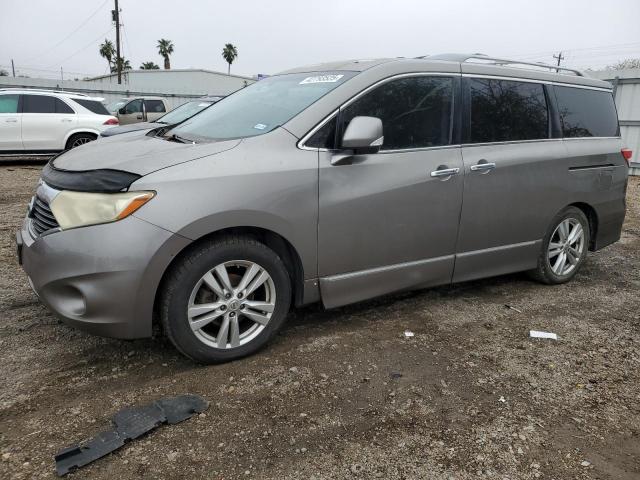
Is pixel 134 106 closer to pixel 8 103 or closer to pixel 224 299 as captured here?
pixel 8 103

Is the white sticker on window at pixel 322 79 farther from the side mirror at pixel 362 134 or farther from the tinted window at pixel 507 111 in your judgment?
the tinted window at pixel 507 111

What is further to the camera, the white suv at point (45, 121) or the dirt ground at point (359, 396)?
the white suv at point (45, 121)

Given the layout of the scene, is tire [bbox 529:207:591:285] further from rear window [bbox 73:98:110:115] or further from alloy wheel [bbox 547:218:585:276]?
rear window [bbox 73:98:110:115]

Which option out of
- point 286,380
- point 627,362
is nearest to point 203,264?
point 286,380

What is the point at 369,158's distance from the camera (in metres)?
3.30

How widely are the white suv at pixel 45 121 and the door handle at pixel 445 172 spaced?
10.1 metres

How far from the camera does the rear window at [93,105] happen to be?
38.6 ft

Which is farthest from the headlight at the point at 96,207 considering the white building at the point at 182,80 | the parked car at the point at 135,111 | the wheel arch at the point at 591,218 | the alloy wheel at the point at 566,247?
the white building at the point at 182,80

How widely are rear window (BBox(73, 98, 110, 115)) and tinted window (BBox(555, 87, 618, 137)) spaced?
34.4 feet

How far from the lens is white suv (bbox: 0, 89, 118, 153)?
11.1 metres

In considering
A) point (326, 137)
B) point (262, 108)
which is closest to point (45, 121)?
point (262, 108)

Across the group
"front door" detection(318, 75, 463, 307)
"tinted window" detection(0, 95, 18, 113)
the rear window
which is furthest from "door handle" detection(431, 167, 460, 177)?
"tinted window" detection(0, 95, 18, 113)

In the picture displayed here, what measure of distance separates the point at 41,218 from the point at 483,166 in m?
2.96

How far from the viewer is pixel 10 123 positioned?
1105 cm
